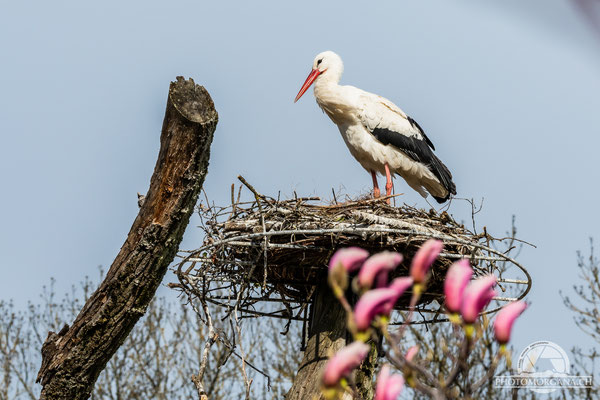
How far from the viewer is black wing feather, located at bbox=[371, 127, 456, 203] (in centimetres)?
661

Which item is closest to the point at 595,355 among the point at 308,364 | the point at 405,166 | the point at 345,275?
the point at 405,166

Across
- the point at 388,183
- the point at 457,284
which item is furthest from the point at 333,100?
the point at 457,284

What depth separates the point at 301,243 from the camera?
4.61m

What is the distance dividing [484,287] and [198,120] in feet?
6.36

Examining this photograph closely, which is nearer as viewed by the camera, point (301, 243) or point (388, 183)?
point (301, 243)

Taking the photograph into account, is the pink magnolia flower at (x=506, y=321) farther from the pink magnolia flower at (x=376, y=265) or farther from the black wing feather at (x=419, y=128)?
the black wing feather at (x=419, y=128)

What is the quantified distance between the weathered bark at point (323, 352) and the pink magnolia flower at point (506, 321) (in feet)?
8.73

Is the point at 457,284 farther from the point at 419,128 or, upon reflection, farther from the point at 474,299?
the point at 419,128

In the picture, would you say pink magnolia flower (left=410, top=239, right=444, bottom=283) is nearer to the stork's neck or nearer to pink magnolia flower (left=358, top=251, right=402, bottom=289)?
pink magnolia flower (left=358, top=251, right=402, bottom=289)

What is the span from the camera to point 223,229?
471cm

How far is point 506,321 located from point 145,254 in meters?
2.06

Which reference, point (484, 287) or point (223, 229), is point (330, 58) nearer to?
point (223, 229)

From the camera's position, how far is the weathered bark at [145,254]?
3621 millimetres

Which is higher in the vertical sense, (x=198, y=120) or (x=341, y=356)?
(x=198, y=120)
